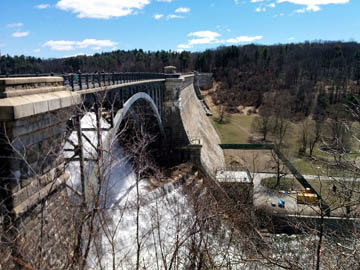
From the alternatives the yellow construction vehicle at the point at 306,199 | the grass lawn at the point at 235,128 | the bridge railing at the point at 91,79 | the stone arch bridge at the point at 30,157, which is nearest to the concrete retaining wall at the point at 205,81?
the grass lawn at the point at 235,128

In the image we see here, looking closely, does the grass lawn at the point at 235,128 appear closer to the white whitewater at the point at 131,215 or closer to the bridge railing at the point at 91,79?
the bridge railing at the point at 91,79

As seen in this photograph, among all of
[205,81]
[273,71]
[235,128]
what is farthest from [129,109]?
[273,71]

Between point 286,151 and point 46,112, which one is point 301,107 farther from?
point 46,112

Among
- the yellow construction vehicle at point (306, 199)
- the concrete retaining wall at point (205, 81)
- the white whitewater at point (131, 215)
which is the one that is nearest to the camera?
the yellow construction vehicle at point (306, 199)

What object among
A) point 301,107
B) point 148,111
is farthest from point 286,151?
point 301,107

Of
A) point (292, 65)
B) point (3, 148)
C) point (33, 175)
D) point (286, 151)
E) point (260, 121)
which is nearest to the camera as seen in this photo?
point (3, 148)

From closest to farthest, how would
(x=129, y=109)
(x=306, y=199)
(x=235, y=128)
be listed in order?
(x=306, y=199), (x=129, y=109), (x=235, y=128)

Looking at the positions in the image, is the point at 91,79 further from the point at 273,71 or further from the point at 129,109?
the point at 273,71

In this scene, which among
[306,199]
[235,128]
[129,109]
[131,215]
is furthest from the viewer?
[235,128]
